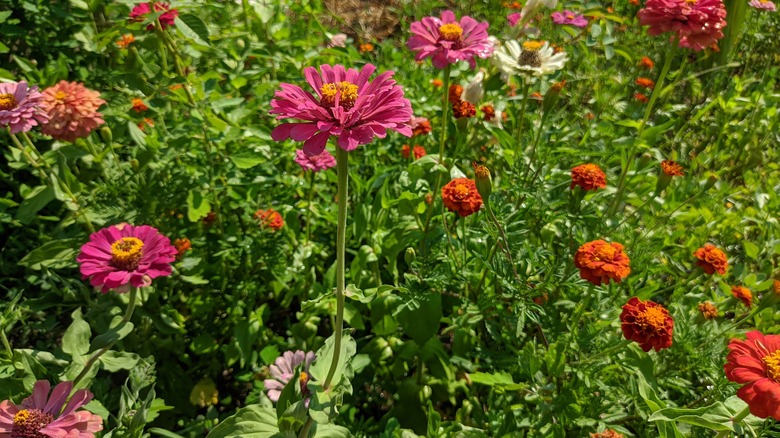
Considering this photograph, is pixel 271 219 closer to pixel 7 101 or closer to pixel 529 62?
pixel 7 101

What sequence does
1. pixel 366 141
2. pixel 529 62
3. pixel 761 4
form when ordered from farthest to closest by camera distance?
pixel 761 4 → pixel 529 62 → pixel 366 141

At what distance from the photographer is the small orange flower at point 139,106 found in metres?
1.85

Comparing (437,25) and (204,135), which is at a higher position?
(437,25)

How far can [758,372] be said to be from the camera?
0.98 meters

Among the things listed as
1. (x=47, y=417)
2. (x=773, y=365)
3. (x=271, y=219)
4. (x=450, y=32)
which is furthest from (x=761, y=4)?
(x=47, y=417)

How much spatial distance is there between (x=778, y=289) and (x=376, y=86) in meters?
1.23

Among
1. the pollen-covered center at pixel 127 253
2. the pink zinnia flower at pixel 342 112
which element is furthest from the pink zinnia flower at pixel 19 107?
the pink zinnia flower at pixel 342 112

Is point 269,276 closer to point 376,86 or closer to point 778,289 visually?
point 376,86

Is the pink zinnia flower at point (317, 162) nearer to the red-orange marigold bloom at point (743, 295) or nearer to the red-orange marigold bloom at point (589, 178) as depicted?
the red-orange marigold bloom at point (589, 178)

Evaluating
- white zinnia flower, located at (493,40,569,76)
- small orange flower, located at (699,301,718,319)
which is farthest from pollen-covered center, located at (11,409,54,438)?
small orange flower, located at (699,301,718,319)

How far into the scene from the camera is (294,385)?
1214 mm

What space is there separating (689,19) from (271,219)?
153cm

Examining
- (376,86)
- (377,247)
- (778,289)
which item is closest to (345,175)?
(376,86)

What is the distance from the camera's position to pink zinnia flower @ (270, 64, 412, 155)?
3.01ft
